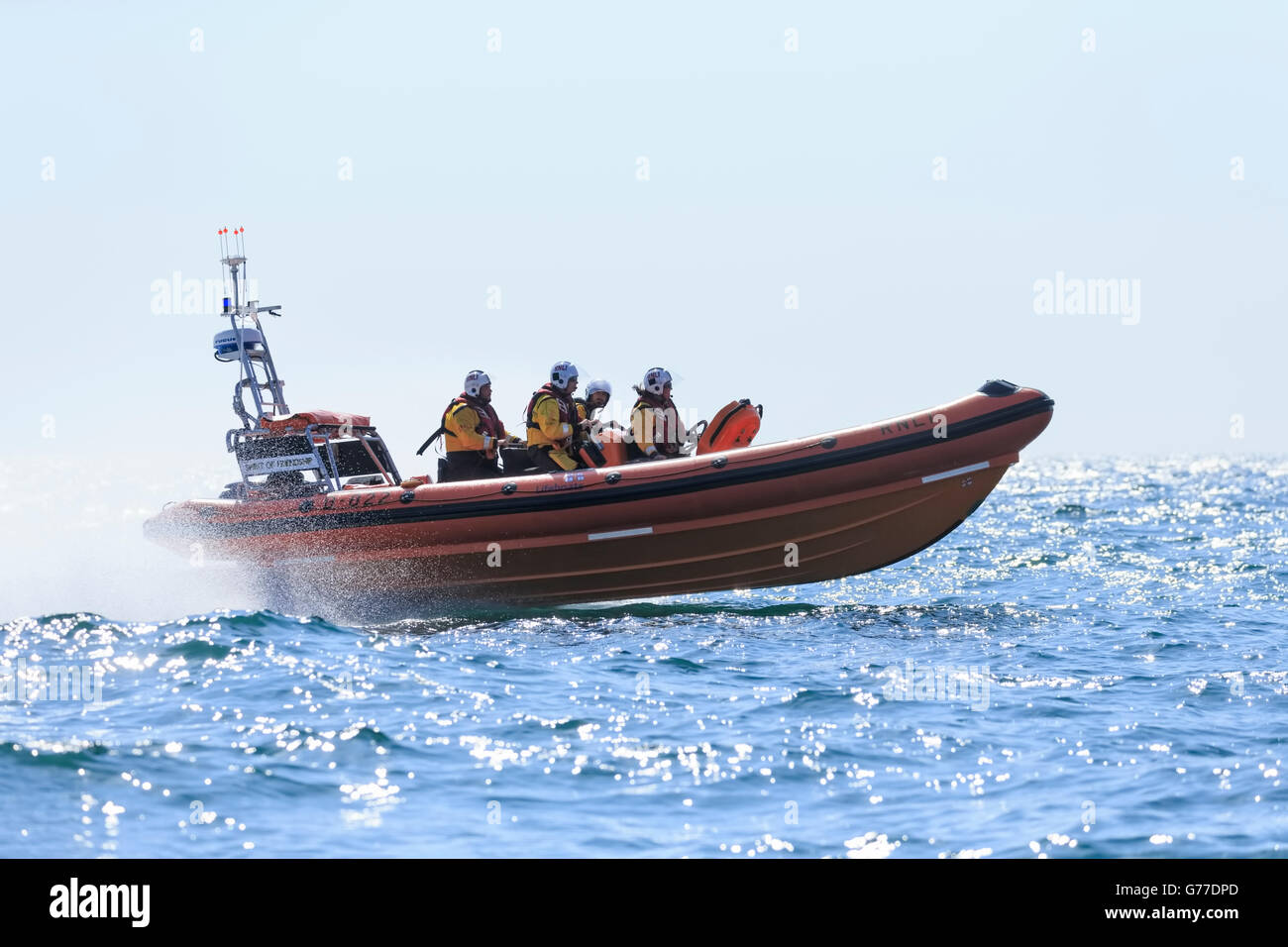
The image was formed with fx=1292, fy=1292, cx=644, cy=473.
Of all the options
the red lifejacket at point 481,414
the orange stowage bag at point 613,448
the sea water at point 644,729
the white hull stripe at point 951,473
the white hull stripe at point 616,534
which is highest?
the red lifejacket at point 481,414

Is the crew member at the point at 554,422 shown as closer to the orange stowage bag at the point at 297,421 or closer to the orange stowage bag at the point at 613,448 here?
the orange stowage bag at the point at 613,448

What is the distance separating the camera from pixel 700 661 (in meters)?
7.89

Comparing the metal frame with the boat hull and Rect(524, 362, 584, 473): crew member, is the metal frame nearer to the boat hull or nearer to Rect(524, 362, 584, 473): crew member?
the boat hull

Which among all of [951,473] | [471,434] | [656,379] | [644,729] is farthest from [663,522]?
[644,729]

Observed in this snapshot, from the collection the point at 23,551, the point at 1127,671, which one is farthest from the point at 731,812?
the point at 23,551

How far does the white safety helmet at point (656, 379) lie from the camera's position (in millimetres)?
10422

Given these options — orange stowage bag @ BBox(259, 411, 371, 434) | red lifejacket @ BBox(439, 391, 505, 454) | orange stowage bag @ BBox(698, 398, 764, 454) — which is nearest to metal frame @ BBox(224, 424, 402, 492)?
orange stowage bag @ BBox(259, 411, 371, 434)

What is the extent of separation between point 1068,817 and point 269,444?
8.02 m

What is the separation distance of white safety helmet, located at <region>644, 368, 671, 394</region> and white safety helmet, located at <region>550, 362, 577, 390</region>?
599 millimetres

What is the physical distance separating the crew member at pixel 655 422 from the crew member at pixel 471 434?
1.16 meters

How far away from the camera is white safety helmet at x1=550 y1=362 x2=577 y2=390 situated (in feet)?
34.4

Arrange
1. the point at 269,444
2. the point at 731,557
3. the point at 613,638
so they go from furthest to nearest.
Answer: the point at 269,444, the point at 731,557, the point at 613,638

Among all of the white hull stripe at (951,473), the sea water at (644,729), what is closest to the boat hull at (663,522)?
the white hull stripe at (951,473)
